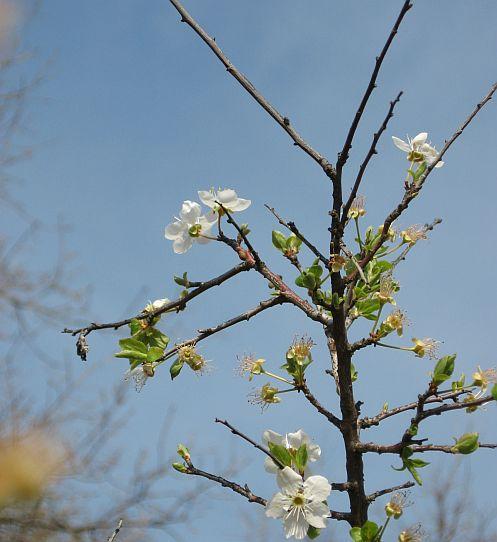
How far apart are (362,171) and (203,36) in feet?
1.23

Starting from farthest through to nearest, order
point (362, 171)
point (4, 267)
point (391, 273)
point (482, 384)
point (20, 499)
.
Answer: point (4, 267) < point (20, 499) < point (391, 273) < point (482, 384) < point (362, 171)

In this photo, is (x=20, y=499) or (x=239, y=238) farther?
(x=20, y=499)

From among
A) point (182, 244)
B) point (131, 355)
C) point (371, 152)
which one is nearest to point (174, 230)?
point (182, 244)

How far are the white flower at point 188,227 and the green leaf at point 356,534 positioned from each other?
21.9 inches

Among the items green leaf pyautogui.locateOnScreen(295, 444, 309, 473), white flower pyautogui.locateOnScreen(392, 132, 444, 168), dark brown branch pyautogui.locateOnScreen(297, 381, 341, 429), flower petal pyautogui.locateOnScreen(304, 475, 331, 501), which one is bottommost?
flower petal pyautogui.locateOnScreen(304, 475, 331, 501)

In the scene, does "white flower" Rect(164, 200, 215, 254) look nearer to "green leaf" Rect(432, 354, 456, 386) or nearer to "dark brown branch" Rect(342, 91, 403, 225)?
"dark brown branch" Rect(342, 91, 403, 225)

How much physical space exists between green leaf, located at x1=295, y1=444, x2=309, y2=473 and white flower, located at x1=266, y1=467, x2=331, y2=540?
0.03 metres

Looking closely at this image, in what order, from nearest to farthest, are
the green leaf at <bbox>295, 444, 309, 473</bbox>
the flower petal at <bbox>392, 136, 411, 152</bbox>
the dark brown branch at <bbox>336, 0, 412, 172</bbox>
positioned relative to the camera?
the dark brown branch at <bbox>336, 0, 412, 172</bbox> → the green leaf at <bbox>295, 444, 309, 473</bbox> → the flower petal at <bbox>392, 136, 411, 152</bbox>

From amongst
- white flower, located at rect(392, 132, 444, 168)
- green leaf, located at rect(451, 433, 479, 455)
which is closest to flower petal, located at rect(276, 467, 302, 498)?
green leaf, located at rect(451, 433, 479, 455)

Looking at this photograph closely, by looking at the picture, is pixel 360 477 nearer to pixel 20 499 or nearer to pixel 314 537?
pixel 314 537

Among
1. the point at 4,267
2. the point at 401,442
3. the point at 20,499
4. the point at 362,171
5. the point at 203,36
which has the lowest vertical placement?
A: the point at 401,442

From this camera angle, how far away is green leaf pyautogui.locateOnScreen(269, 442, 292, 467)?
1113 mm

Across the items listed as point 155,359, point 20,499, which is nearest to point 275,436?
point 155,359

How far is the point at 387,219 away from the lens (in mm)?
1209
